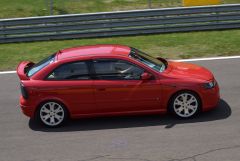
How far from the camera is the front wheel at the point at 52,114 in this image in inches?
386

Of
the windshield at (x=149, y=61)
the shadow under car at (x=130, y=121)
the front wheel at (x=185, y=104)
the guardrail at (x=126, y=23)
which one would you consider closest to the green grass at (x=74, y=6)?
the guardrail at (x=126, y=23)

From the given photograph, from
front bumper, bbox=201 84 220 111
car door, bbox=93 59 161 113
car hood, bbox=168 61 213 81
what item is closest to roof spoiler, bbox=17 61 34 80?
car door, bbox=93 59 161 113

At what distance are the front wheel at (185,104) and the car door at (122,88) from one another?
1.09ft

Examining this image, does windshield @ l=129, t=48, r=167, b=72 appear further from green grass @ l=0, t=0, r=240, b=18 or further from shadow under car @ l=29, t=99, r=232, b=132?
green grass @ l=0, t=0, r=240, b=18

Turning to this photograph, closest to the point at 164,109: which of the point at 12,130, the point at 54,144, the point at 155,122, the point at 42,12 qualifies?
the point at 155,122

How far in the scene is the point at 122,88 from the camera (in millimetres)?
9578

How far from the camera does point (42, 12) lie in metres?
23.2

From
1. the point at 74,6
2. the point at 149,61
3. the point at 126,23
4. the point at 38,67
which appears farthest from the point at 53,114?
the point at 74,6

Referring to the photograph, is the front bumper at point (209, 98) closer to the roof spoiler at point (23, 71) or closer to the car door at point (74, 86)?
the car door at point (74, 86)

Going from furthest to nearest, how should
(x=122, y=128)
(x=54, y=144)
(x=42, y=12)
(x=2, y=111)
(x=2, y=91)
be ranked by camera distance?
(x=42, y=12)
(x=2, y=91)
(x=2, y=111)
(x=122, y=128)
(x=54, y=144)

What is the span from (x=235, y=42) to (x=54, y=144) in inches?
355

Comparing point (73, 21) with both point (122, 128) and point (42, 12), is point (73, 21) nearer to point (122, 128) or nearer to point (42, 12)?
point (42, 12)

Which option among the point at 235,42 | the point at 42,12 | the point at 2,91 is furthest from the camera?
the point at 42,12

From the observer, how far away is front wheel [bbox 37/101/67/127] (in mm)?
9805
